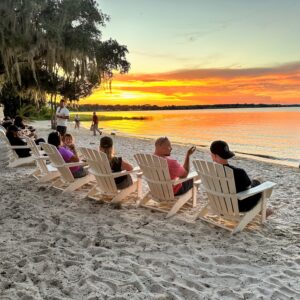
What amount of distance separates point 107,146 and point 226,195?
2056mm

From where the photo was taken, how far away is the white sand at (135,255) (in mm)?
3111

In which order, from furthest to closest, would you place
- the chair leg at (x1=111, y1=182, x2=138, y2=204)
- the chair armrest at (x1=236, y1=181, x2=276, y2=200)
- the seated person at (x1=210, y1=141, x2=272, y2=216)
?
the chair leg at (x1=111, y1=182, x2=138, y2=204)
the seated person at (x1=210, y1=141, x2=272, y2=216)
the chair armrest at (x1=236, y1=181, x2=276, y2=200)

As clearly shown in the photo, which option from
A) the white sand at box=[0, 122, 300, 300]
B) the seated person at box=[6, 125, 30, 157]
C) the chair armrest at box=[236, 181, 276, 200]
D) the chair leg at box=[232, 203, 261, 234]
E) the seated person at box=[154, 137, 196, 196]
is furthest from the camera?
the seated person at box=[6, 125, 30, 157]

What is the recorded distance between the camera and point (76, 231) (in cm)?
448

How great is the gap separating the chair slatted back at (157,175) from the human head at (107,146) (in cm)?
58

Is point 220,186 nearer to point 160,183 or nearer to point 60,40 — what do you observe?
point 160,183

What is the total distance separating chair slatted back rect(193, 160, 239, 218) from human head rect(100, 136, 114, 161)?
1.52m

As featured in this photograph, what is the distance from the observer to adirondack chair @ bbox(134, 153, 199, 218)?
5.13 metres

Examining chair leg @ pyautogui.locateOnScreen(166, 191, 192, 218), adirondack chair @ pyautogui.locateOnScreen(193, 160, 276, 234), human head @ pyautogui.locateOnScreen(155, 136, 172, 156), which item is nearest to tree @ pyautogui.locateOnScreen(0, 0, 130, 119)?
human head @ pyautogui.locateOnScreen(155, 136, 172, 156)

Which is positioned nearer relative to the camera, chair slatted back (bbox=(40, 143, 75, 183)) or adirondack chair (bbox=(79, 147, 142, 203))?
adirondack chair (bbox=(79, 147, 142, 203))

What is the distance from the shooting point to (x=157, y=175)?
5.23 m

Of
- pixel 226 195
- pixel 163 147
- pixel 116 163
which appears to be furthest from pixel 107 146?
pixel 226 195

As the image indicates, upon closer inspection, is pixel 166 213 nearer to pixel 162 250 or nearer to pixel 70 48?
pixel 162 250

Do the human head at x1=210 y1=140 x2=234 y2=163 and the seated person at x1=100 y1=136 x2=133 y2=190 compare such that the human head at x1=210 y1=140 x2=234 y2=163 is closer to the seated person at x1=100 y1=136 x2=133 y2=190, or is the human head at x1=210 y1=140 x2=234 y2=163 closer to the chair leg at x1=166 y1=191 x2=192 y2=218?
the chair leg at x1=166 y1=191 x2=192 y2=218
